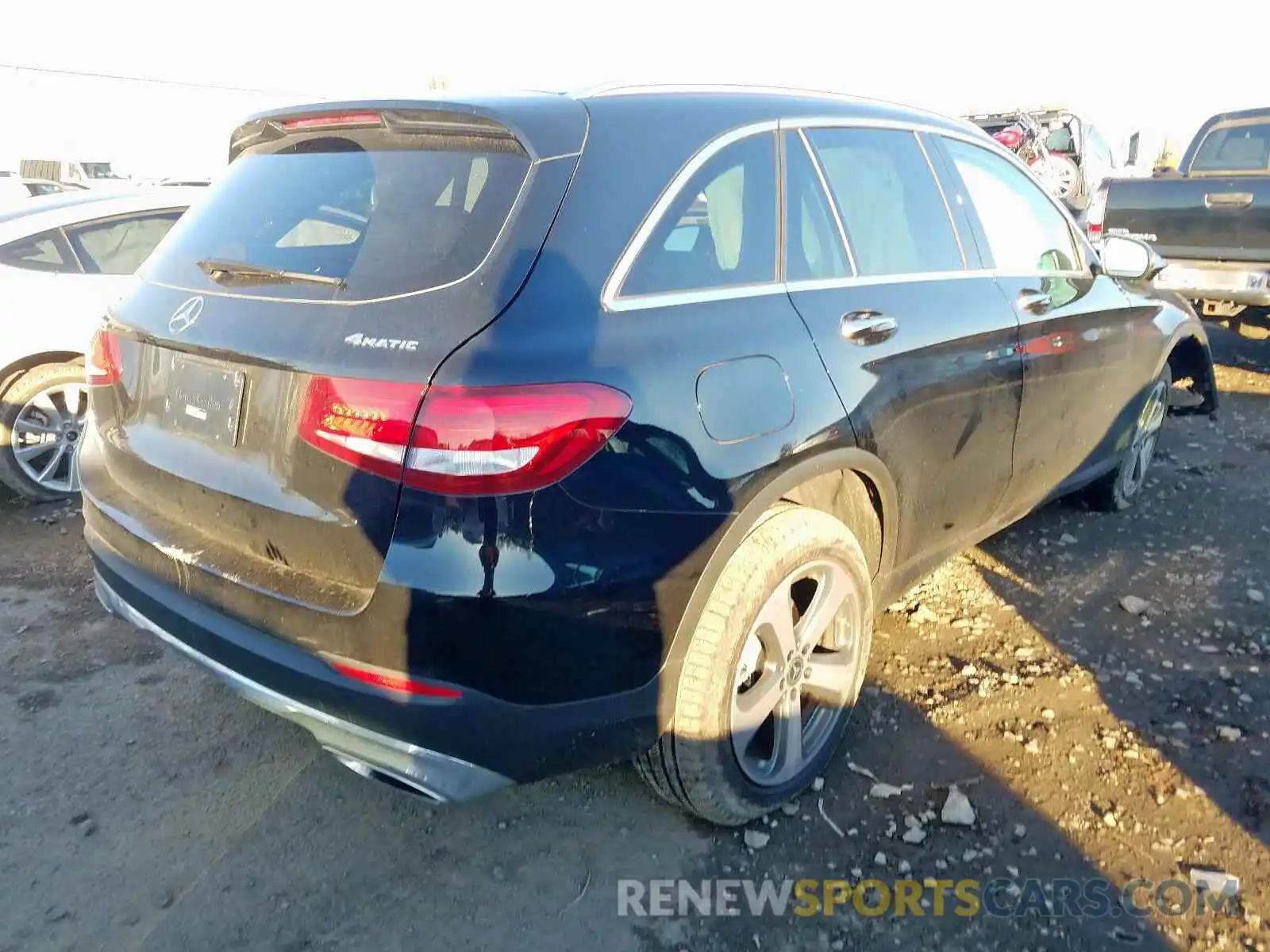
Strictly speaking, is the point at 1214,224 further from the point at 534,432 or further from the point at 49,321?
the point at 49,321

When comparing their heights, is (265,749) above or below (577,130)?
below

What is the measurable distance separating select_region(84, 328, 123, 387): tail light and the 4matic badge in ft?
2.91

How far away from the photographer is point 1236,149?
7949 millimetres

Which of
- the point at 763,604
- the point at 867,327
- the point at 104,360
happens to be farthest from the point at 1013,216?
the point at 104,360

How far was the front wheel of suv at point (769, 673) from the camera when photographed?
215cm

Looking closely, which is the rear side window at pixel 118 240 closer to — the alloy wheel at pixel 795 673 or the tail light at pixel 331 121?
the tail light at pixel 331 121

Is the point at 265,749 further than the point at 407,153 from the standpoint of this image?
Yes

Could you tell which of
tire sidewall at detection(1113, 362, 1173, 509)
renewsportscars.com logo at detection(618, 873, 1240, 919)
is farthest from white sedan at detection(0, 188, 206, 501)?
tire sidewall at detection(1113, 362, 1173, 509)

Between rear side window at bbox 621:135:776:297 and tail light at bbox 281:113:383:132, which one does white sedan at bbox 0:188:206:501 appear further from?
rear side window at bbox 621:135:776:297

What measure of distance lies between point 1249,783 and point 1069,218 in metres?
2.19

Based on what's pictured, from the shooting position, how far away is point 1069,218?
3715 millimetres

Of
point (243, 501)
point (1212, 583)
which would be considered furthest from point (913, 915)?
point (1212, 583)

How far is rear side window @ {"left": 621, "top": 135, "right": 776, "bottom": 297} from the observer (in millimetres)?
2053

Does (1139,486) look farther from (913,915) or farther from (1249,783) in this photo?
(913,915)
